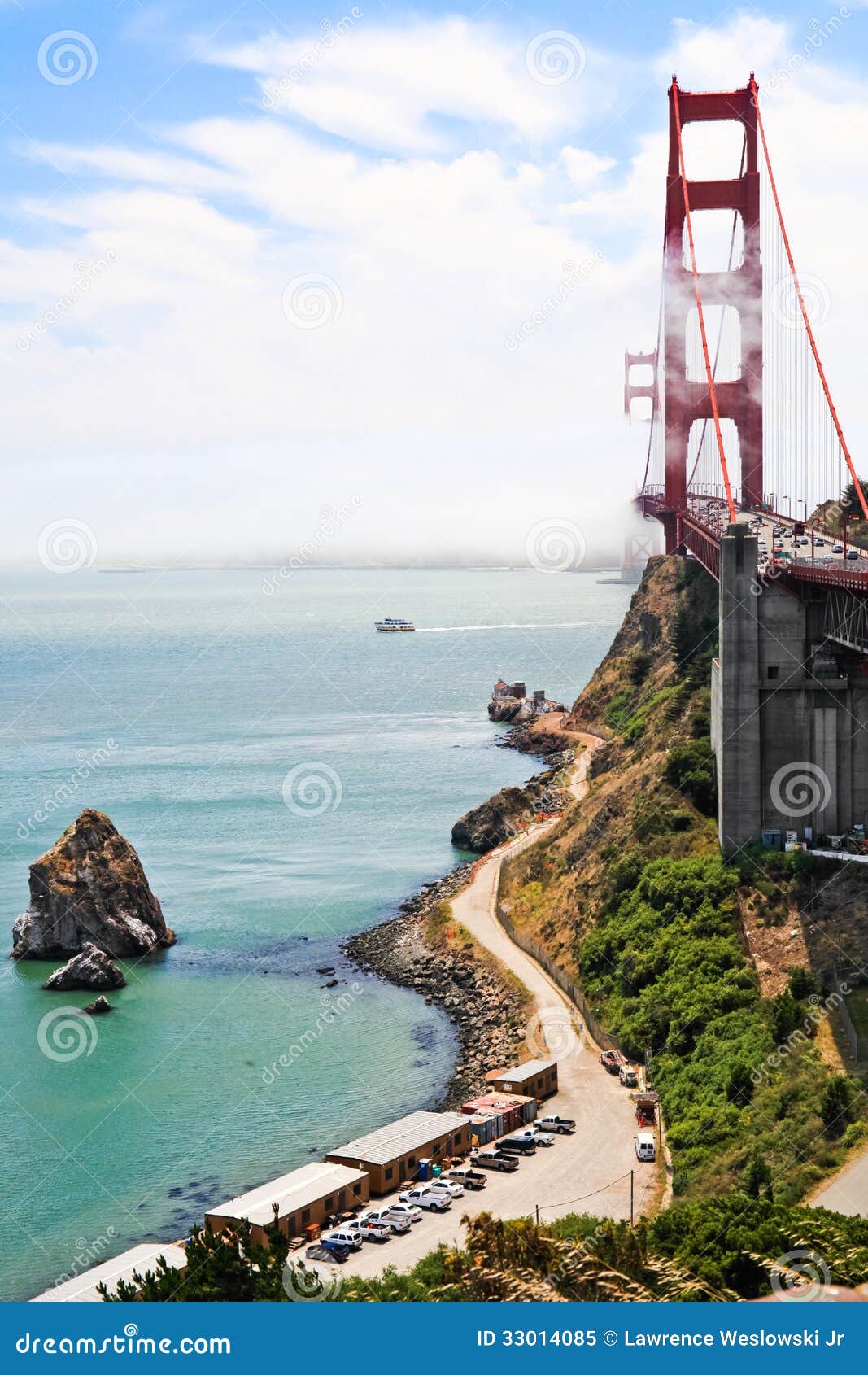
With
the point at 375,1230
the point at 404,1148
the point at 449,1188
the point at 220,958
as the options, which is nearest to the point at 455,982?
the point at 220,958

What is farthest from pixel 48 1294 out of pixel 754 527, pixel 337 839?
pixel 337 839

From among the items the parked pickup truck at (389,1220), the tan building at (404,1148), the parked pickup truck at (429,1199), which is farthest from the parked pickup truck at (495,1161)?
the parked pickup truck at (389,1220)

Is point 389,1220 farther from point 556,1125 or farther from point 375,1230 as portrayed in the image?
point 556,1125

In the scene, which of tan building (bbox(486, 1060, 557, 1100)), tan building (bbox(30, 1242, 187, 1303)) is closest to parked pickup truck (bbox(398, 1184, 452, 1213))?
tan building (bbox(30, 1242, 187, 1303))

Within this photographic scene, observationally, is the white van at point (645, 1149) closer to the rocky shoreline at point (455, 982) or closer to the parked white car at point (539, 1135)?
the parked white car at point (539, 1135)

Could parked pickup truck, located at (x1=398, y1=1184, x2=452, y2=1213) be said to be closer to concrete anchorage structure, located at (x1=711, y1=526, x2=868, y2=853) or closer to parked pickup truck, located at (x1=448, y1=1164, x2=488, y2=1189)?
parked pickup truck, located at (x1=448, y1=1164, x2=488, y2=1189)
